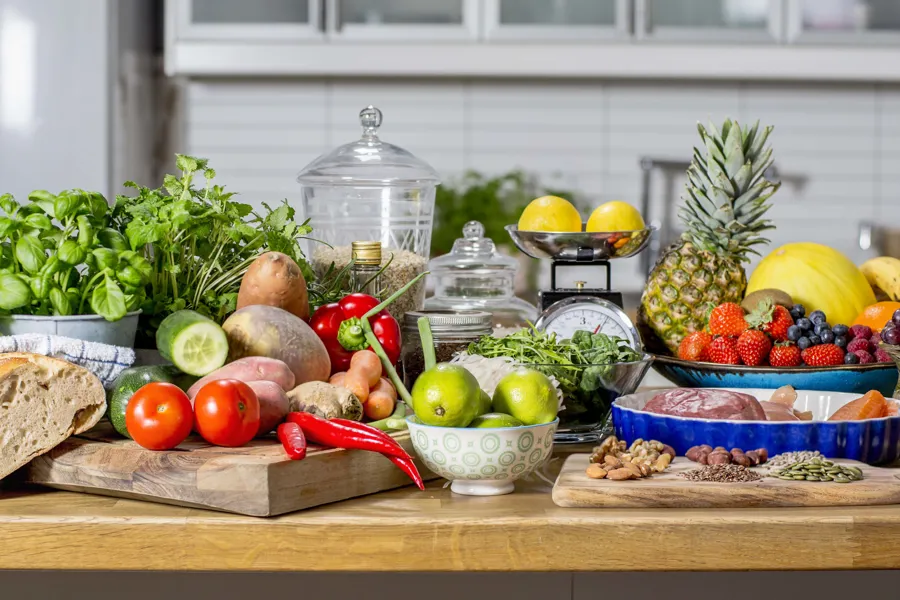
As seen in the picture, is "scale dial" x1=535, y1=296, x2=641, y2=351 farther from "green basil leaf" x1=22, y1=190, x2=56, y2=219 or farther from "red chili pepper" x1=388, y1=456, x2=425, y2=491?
"green basil leaf" x1=22, y1=190, x2=56, y2=219

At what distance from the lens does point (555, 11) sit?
3947 millimetres

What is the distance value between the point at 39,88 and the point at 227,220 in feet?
8.18

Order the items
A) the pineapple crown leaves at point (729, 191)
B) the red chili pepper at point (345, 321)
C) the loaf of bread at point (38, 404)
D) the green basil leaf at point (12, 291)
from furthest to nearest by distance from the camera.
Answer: the pineapple crown leaves at point (729, 191) < the red chili pepper at point (345, 321) < the green basil leaf at point (12, 291) < the loaf of bread at point (38, 404)

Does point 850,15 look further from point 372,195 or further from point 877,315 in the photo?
point 372,195

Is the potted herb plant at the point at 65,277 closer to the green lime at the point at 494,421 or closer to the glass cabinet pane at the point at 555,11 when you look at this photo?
the green lime at the point at 494,421

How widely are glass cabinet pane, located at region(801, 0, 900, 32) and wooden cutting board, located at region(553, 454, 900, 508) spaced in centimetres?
323

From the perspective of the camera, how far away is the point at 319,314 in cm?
154

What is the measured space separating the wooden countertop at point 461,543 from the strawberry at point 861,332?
59 cm

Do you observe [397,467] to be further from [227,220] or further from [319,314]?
[227,220]

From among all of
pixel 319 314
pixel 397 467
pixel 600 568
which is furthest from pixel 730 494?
pixel 319 314

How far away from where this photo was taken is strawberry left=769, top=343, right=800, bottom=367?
5.21 feet

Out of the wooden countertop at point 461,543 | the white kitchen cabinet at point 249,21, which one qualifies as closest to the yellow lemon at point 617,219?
the wooden countertop at point 461,543

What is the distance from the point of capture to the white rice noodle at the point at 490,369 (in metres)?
1.35

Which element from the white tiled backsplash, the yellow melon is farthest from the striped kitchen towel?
the white tiled backsplash
